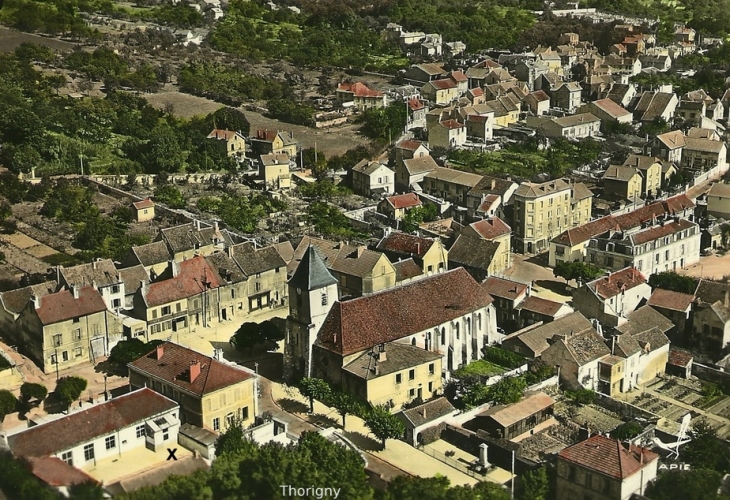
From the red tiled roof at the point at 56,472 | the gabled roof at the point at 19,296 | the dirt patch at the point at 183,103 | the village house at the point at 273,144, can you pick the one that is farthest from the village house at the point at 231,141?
the red tiled roof at the point at 56,472

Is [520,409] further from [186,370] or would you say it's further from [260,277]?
[260,277]

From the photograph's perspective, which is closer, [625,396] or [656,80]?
[625,396]

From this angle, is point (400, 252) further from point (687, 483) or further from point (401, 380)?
point (687, 483)

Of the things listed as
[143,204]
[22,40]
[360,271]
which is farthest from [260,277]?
[22,40]

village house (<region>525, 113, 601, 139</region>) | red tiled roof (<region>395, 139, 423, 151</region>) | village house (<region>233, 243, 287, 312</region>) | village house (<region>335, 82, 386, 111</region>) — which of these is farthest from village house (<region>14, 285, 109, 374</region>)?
village house (<region>335, 82, 386, 111</region>)

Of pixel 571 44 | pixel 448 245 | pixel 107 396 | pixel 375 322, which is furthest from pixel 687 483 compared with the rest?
pixel 571 44

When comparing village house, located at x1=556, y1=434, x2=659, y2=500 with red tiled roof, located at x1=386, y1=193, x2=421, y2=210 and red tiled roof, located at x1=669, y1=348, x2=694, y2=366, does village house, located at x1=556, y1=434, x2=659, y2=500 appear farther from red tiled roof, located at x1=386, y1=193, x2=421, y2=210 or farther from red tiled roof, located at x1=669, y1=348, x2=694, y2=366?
red tiled roof, located at x1=386, y1=193, x2=421, y2=210

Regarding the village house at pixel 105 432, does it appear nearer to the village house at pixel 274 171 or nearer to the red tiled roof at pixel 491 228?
the red tiled roof at pixel 491 228
